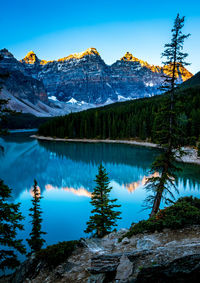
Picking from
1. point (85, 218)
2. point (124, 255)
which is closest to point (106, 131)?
point (85, 218)

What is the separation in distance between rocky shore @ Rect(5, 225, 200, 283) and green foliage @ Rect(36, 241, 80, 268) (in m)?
0.19

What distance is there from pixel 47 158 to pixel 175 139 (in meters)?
49.4

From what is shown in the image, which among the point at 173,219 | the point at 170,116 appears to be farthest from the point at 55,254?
the point at 170,116

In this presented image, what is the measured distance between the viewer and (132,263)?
5.93 metres

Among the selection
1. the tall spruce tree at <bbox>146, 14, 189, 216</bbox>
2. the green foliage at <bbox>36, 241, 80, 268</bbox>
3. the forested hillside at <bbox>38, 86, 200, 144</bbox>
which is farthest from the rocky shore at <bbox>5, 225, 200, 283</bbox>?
the forested hillside at <bbox>38, 86, 200, 144</bbox>

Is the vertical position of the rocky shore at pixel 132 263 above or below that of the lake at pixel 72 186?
above

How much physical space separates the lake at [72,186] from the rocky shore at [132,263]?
5.90 metres

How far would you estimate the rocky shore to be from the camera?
529 centimetres

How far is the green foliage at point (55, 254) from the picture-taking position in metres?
8.64

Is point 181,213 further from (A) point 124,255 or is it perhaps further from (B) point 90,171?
(B) point 90,171

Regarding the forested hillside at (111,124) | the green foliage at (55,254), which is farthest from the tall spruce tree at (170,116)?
the forested hillside at (111,124)

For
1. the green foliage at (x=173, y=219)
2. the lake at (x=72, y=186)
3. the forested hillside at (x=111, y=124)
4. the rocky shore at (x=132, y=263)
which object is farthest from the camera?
the forested hillside at (x=111, y=124)

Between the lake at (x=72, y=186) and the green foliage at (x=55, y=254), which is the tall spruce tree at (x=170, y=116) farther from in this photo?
the green foliage at (x=55, y=254)

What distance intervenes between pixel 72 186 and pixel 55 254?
2506 centimetres
